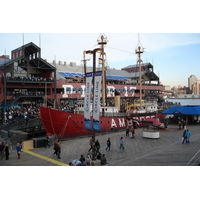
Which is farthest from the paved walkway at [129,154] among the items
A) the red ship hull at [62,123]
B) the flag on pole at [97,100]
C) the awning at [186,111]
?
the awning at [186,111]

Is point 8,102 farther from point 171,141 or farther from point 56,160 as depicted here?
point 171,141

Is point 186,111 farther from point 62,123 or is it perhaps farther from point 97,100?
point 97,100

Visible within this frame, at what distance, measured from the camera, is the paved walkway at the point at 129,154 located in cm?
1288

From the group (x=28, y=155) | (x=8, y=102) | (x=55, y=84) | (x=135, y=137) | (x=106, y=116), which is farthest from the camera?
(x=55, y=84)

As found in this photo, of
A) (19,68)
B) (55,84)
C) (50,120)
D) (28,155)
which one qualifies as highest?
(19,68)

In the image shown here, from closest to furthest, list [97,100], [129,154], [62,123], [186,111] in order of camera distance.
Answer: [97,100], [129,154], [62,123], [186,111]

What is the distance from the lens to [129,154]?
14.8 m

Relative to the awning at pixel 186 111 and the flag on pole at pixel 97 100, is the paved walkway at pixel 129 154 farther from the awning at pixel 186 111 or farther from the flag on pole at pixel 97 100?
the awning at pixel 186 111

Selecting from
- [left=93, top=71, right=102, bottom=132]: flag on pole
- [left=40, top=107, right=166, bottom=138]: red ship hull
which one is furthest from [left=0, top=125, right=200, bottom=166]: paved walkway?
[left=40, top=107, right=166, bottom=138]: red ship hull

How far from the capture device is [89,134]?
22516 mm

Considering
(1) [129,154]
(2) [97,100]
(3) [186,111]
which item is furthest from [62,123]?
(3) [186,111]

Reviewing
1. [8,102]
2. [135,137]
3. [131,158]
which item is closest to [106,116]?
[135,137]

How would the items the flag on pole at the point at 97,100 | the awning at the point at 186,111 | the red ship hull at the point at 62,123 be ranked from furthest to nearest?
the awning at the point at 186,111
the red ship hull at the point at 62,123
the flag on pole at the point at 97,100

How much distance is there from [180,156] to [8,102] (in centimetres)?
2574
